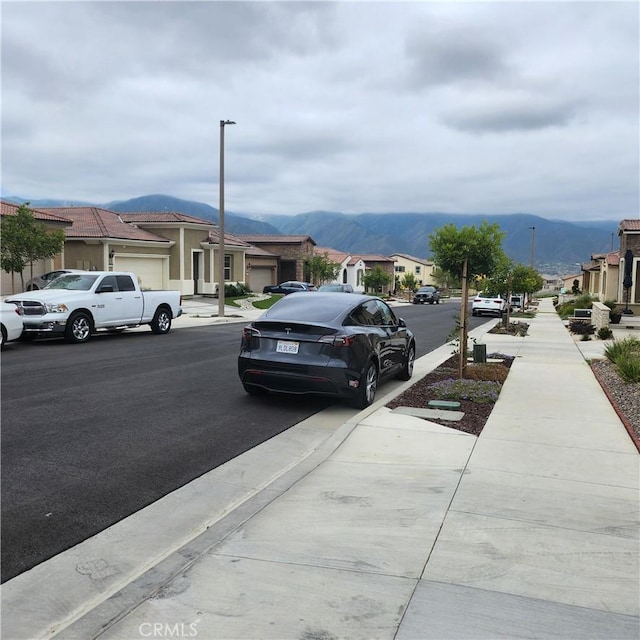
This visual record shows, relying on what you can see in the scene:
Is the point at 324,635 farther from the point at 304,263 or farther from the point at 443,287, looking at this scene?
the point at 443,287

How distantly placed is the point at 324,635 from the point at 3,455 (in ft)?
13.7

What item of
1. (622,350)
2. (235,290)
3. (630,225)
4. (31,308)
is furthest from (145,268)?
(622,350)

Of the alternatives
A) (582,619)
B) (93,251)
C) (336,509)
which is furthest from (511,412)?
(93,251)

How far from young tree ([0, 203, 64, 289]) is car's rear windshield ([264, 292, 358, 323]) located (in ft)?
54.6

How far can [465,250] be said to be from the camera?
35.8 feet

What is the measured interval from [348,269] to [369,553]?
7097 centimetres

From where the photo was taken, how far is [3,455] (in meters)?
5.91

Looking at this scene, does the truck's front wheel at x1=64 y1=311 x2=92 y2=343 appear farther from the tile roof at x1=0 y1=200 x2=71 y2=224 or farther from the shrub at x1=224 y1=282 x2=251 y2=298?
the shrub at x1=224 y1=282 x2=251 y2=298

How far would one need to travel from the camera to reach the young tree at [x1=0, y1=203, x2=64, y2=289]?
22.3 m

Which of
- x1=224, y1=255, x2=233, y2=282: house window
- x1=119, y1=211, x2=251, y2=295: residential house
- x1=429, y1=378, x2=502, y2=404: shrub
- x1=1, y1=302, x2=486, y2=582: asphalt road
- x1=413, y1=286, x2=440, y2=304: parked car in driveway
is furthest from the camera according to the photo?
x1=413, y1=286, x2=440, y2=304: parked car in driveway

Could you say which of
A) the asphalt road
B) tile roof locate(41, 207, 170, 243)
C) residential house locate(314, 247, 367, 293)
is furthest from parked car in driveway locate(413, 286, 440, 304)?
the asphalt road

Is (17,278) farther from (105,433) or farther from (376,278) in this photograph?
(376,278)

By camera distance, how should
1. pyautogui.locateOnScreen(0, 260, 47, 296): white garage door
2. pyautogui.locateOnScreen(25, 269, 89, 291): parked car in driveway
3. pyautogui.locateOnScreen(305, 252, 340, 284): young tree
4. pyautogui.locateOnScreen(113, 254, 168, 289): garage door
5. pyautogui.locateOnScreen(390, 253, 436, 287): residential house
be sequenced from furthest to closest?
pyautogui.locateOnScreen(390, 253, 436, 287): residential house, pyautogui.locateOnScreen(305, 252, 340, 284): young tree, pyautogui.locateOnScreen(113, 254, 168, 289): garage door, pyautogui.locateOnScreen(0, 260, 47, 296): white garage door, pyautogui.locateOnScreen(25, 269, 89, 291): parked car in driveway

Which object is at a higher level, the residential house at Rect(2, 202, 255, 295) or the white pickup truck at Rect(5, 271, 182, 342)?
the residential house at Rect(2, 202, 255, 295)
